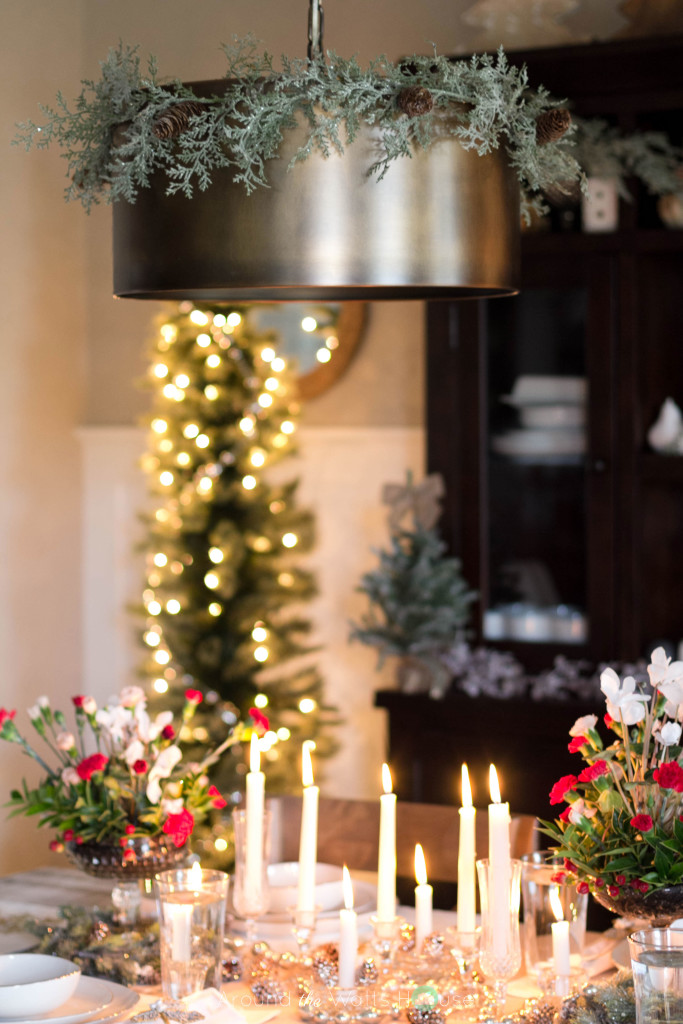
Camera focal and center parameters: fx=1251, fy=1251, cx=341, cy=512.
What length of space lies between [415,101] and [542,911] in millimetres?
1002

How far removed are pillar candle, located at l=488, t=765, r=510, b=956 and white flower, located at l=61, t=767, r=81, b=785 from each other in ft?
1.96

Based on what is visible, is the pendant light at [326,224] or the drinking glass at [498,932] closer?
the pendant light at [326,224]

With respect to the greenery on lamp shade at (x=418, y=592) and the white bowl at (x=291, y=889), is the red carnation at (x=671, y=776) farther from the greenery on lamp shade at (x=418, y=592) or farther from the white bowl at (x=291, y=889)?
the greenery on lamp shade at (x=418, y=592)

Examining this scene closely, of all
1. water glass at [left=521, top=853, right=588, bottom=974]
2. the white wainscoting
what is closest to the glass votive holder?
water glass at [left=521, top=853, right=588, bottom=974]

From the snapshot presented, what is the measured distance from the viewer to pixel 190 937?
148 cm

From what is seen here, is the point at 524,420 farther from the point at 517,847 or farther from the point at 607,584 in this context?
the point at 517,847

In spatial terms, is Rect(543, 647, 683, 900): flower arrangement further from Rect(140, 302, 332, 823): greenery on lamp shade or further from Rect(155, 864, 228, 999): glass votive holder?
Rect(140, 302, 332, 823): greenery on lamp shade

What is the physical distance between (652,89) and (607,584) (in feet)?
4.07

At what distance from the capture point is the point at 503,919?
4.75ft

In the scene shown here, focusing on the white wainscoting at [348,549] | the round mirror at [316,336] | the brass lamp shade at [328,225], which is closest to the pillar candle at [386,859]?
the brass lamp shade at [328,225]

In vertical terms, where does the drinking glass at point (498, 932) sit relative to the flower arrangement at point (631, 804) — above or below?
below

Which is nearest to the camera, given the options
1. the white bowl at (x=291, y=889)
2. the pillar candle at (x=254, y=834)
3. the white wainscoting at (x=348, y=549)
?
the pillar candle at (x=254, y=834)

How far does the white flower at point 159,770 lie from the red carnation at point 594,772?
1.86 ft

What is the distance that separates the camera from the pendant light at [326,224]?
1.20 metres
